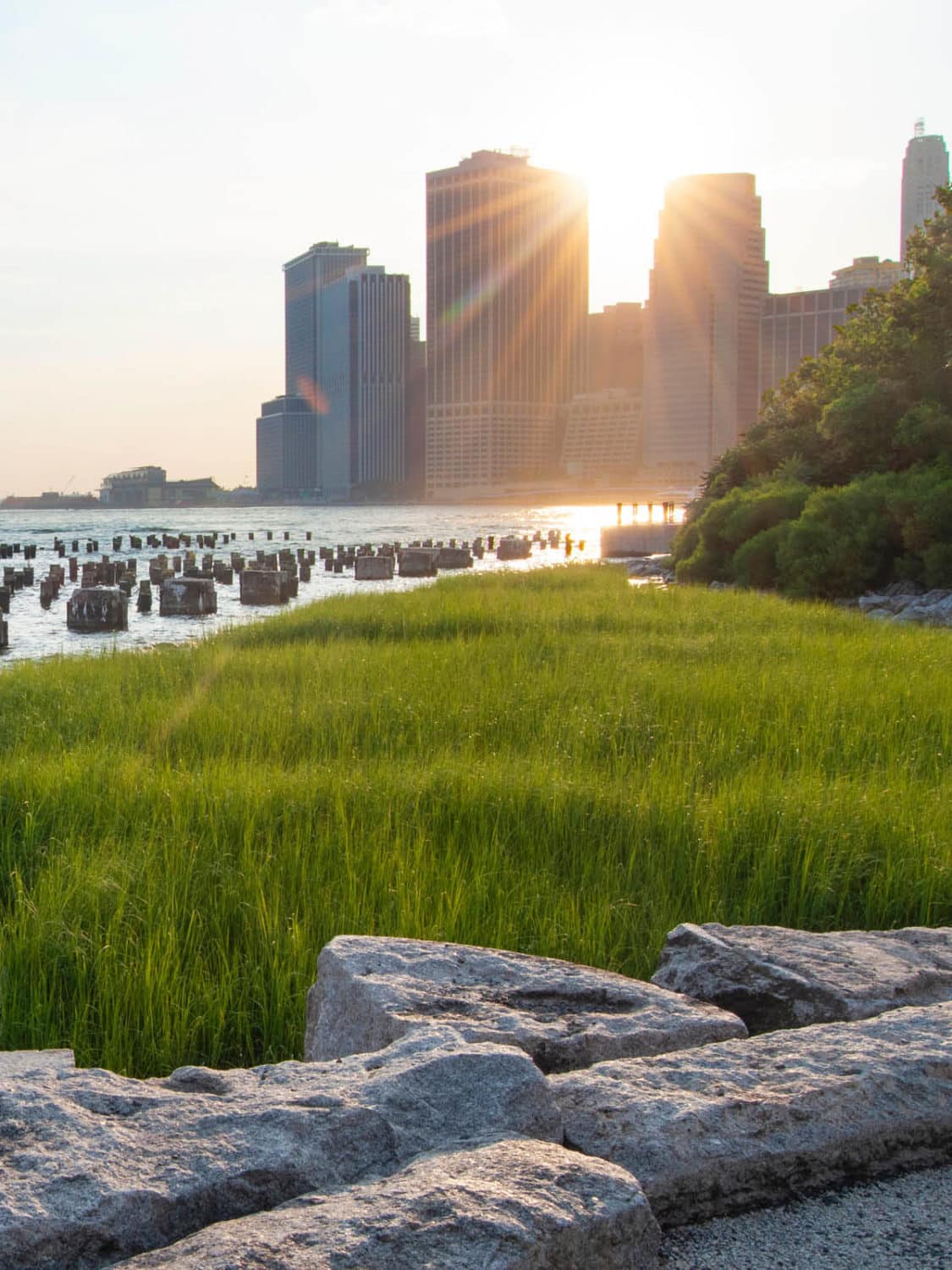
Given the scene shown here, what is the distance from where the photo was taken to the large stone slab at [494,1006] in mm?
3105

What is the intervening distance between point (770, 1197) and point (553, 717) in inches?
255

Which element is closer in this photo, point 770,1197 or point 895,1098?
point 770,1197

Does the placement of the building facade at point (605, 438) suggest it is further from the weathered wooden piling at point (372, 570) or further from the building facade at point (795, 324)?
the weathered wooden piling at point (372, 570)

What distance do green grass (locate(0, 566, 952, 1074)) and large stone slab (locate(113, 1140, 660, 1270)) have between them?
1.89m

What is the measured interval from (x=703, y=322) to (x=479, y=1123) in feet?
571

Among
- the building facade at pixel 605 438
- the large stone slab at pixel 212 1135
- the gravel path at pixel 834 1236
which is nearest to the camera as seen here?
the large stone slab at pixel 212 1135

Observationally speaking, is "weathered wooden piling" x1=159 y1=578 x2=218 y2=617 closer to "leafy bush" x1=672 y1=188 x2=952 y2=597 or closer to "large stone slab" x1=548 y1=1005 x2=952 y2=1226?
"leafy bush" x1=672 y1=188 x2=952 y2=597

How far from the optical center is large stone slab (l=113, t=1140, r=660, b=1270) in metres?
2.05

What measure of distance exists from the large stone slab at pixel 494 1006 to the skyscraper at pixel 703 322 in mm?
163022

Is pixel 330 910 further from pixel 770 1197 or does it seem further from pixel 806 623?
pixel 806 623

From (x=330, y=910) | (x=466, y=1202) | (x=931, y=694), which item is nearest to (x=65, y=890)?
(x=330, y=910)

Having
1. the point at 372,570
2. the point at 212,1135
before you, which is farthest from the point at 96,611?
the point at 212,1135

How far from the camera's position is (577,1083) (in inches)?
111

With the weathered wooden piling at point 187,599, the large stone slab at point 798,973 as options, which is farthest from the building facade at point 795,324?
the large stone slab at point 798,973
